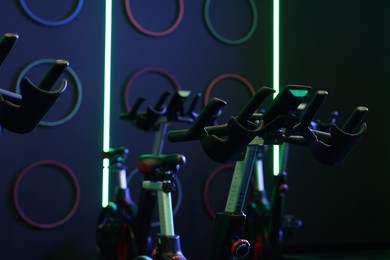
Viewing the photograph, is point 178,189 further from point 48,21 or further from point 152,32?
point 48,21

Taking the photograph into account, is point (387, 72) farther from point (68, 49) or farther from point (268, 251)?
point (68, 49)

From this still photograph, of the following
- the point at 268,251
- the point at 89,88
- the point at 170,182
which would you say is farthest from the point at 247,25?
the point at 170,182

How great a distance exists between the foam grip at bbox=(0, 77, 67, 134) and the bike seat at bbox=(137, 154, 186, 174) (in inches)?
44.5

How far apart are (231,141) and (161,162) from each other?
101cm

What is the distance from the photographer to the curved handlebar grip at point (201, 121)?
1350 millimetres

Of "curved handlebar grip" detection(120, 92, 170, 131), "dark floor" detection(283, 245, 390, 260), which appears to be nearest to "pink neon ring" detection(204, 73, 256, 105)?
"curved handlebar grip" detection(120, 92, 170, 131)

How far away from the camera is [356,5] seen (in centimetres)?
459

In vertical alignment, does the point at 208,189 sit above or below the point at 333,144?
below

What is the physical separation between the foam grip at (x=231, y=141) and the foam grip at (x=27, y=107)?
18.0 inches

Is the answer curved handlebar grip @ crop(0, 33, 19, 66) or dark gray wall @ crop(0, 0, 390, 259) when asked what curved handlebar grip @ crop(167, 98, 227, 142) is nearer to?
curved handlebar grip @ crop(0, 33, 19, 66)

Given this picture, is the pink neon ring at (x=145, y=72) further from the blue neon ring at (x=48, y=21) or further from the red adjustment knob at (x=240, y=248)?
the red adjustment knob at (x=240, y=248)

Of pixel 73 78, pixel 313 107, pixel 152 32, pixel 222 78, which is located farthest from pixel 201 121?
pixel 222 78

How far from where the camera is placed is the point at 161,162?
227 cm

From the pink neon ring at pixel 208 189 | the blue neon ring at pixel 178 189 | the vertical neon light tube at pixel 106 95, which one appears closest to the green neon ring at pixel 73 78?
the vertical neon light tube at pixel 106 95
